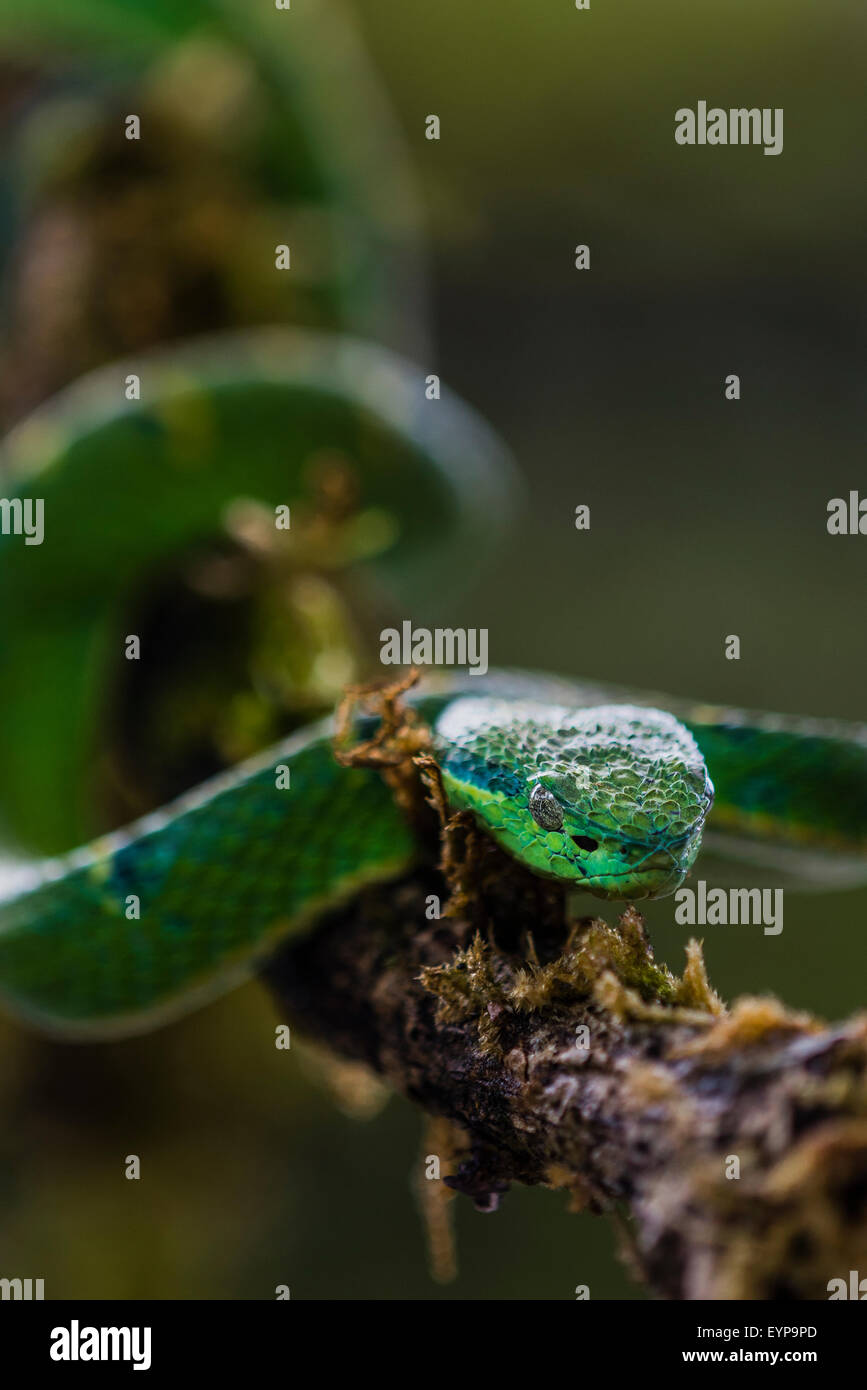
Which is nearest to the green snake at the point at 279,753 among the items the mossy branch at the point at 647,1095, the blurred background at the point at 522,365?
the mossy branch at the point at 647,1095

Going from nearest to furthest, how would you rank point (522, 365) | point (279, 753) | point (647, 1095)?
1. point (647, 1095)
2. point (279, 753)
3. point (522, 365)

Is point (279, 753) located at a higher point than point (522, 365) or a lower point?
lower

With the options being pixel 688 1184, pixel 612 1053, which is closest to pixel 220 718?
pixel 612 1053

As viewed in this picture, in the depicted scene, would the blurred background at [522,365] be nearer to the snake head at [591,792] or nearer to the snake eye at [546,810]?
the snake head at [591,792]

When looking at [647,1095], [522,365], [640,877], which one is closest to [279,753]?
[640,877]

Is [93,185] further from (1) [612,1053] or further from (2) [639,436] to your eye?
(2) [639,436]

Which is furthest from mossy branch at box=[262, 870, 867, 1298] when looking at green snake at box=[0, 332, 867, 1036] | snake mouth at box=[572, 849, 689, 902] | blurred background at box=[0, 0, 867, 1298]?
blurred background at box=[0, 0, 867, 1298]

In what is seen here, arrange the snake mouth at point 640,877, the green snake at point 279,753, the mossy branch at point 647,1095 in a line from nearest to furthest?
the mossy branch at point 647,1095 → the snake mouth at point 640,877 → the green snake at point 279,753

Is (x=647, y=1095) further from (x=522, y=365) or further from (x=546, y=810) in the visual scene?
(x=522, y=365)
